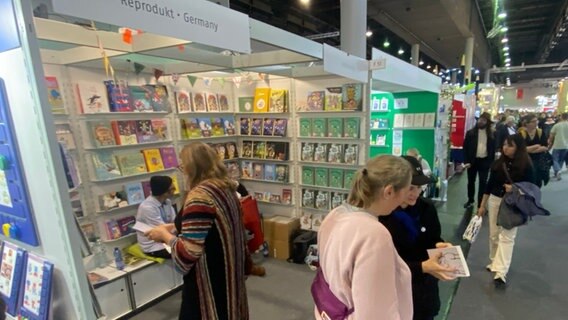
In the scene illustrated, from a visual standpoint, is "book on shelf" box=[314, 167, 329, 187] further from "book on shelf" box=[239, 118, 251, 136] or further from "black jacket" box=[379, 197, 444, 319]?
"black jacket" box=[379, 197, 444, 319]

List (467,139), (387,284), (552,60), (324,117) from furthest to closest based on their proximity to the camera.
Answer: (552,60) → (467,139) → (324,117) → (387,284)

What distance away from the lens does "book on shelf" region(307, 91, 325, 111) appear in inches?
159

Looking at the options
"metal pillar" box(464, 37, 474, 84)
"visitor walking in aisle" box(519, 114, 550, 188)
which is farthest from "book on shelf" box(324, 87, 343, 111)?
"metal pillar" box(464, 37, 474, 84)

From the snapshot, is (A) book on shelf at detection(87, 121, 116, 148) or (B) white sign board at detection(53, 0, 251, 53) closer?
(B) white sign board at detection(53, 0, 251, 53)

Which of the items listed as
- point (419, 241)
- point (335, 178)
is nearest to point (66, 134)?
point (335, 178)

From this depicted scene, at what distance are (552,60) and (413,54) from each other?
15938mm

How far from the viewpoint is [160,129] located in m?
3.73

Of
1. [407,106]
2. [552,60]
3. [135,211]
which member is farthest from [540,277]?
[552,60]

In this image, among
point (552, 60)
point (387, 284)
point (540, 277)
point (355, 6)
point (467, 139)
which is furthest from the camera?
point (552, 60)

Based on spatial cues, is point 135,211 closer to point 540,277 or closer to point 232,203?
point 232,203

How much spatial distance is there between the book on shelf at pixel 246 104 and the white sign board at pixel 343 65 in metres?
1.88

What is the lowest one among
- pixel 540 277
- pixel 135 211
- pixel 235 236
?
pixel 540 277

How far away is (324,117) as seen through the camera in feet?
13.4

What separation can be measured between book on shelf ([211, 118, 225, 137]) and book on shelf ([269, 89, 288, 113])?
77cm
